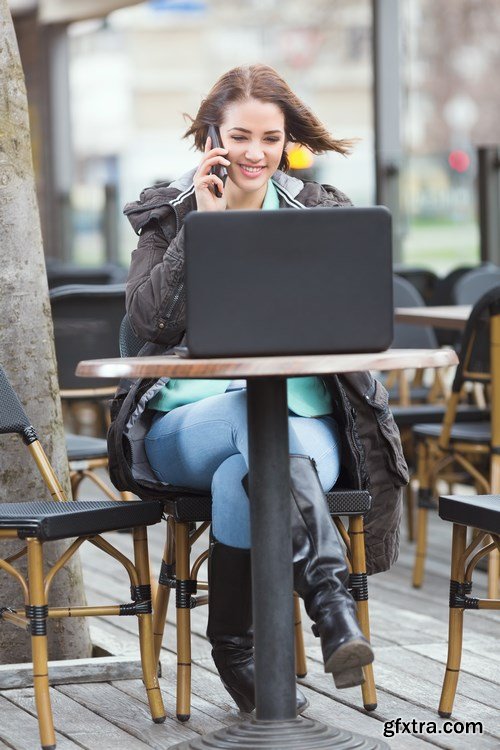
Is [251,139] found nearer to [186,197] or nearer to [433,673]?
[186,197]

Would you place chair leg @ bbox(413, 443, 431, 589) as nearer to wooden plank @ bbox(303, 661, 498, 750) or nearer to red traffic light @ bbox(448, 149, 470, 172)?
wooden plank @ bbox(303, 661, 498, 750)

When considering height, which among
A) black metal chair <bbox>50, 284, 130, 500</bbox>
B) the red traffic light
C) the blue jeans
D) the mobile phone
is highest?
the red traffic light

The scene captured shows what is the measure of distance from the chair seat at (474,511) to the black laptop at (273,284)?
0.52 metres

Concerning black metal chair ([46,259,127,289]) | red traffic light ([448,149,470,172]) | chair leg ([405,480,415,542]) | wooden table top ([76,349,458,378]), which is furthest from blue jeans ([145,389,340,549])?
red traffic light ([448,149,470,172])

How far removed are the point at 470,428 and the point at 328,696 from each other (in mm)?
1528

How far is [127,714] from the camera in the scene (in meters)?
3.02

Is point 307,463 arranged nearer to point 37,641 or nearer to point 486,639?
point 37,641

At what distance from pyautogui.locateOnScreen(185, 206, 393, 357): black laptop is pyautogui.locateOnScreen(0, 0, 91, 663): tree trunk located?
3.63 feet

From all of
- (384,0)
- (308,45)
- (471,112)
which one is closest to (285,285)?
(384,0)

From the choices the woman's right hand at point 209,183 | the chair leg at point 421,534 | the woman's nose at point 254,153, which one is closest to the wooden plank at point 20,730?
the woman's right hand at point 209,183

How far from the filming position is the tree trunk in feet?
10.9

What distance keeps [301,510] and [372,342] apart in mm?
407

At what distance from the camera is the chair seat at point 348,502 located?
9.41 ft

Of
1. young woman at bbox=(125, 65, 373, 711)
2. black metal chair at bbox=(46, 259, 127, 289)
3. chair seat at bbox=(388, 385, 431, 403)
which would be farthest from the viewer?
black metal chair at bbox=(46, 259, 127, 289)
